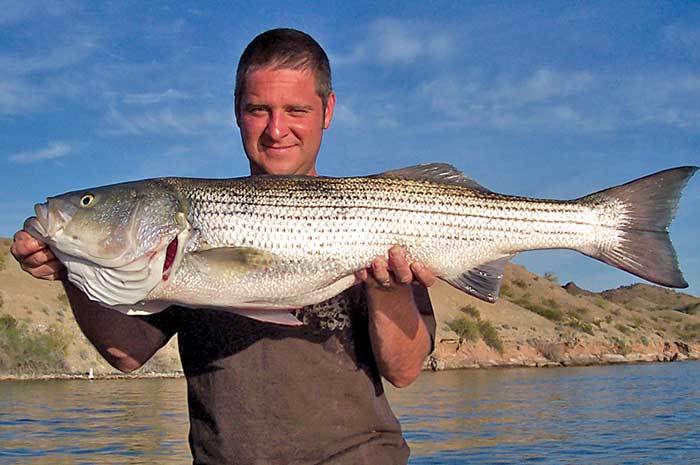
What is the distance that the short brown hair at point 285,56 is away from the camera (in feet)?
14.5

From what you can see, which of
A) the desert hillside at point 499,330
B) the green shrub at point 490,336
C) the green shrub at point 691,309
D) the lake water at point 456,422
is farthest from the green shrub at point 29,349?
the green shrub at point 691,309

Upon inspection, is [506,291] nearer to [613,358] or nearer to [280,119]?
[613,358]

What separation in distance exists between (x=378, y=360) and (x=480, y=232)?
35.7 inches

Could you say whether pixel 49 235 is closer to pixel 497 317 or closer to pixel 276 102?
pixel 276 102

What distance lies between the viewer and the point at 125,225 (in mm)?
4039

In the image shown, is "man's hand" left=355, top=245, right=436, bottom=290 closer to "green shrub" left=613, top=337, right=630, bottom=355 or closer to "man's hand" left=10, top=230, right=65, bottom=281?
"man's hand" left=10, top=230, right=65, bottom=281

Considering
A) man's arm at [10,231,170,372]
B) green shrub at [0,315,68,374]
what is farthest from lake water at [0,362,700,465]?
man's arm at [10,231,170,372]

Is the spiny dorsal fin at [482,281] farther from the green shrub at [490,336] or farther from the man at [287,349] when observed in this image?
the green shrub at [490,336]

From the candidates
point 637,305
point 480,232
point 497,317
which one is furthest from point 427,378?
point 637,305

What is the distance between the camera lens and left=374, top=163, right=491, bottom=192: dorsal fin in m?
4.35

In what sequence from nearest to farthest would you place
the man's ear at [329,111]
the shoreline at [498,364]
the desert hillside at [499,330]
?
the man's ear at [329,111], the shoreline at [498,364], the desert hillside at [499,330]

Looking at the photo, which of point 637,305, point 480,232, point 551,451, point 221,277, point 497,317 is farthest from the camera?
point 637,305

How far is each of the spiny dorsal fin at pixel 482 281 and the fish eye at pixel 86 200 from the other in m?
1.88

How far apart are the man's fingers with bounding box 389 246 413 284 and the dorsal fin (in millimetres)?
525
